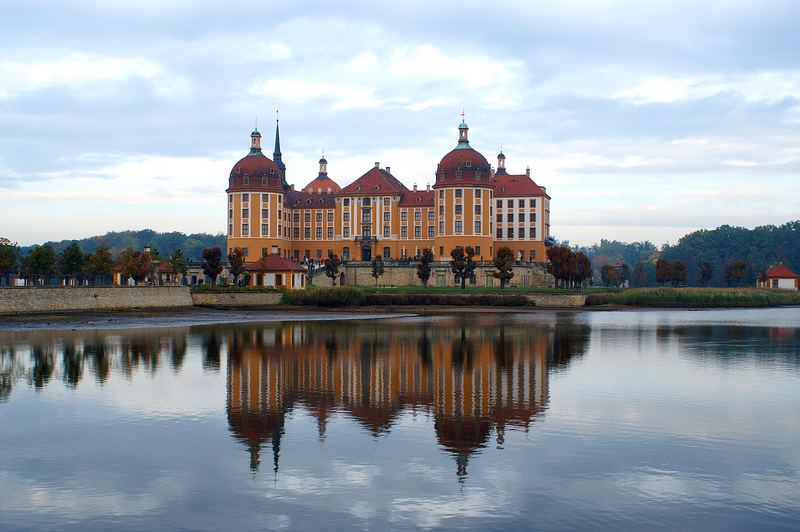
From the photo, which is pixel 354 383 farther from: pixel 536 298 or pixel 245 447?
pixel 536 298

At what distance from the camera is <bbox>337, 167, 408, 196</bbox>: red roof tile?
108 metres

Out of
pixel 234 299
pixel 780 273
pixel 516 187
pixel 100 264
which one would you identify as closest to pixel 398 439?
pixel 234 299

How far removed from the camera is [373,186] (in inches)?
4269

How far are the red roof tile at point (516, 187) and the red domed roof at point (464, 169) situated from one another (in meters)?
6.96

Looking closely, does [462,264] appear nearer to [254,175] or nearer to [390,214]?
[390,214]

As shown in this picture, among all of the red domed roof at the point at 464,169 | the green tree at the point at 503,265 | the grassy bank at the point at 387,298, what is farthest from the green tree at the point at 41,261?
the red domed roof at the point at 464,169

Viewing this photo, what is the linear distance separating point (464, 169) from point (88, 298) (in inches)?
1896

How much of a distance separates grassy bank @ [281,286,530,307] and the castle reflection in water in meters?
25.8

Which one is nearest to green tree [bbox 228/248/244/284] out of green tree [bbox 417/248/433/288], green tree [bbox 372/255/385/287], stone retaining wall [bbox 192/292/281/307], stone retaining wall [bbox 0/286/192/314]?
stone retaining wall [bbox 192/292/281/307]

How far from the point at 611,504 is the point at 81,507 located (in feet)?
29.1

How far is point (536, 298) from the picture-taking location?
82375mm

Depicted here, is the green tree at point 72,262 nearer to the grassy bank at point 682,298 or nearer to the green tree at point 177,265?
the green tree at point 177,265

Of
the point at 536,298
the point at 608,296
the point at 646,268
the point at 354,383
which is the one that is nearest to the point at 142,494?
the point at 354,383

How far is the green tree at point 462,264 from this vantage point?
8975cm
